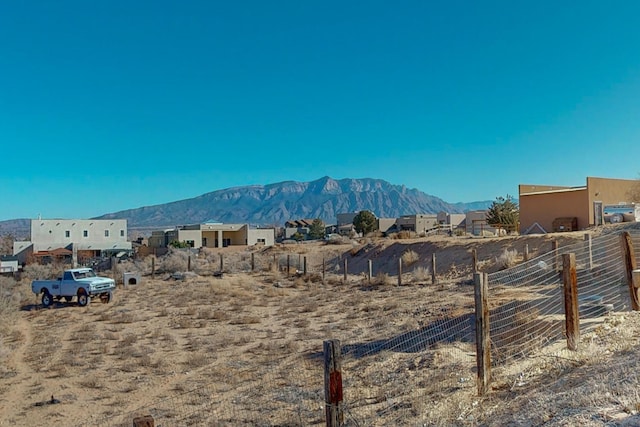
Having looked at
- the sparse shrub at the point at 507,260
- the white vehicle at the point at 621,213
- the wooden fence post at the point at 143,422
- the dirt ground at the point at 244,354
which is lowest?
the dirt ground at the point at 244,354

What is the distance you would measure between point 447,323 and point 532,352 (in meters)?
5.52

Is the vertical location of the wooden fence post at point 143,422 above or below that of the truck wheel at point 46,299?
above

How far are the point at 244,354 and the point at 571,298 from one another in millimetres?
9436

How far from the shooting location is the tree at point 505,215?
46344 mm

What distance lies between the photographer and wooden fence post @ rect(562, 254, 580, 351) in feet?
27.4

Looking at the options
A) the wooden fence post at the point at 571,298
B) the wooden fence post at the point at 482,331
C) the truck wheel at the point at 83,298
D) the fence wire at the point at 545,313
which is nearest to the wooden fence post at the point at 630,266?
the fence wire at the point at 545,313

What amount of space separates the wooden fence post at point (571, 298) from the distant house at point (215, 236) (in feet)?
231

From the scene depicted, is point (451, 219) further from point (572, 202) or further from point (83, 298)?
point (83, 298)

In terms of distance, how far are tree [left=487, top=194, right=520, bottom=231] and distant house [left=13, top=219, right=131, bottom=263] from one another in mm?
47090

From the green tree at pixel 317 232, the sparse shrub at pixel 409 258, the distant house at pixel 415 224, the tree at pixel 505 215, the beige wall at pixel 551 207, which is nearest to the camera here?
the beige wall at pixel 551 207

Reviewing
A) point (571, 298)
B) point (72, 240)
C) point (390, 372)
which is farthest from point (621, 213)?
point (72, 240)

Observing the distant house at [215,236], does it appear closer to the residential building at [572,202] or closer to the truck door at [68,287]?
the residential building at [572,202]

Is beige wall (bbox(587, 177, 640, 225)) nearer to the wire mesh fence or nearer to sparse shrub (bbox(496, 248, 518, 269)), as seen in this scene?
sparse shrub (bbox(496, 248, 518, 269))

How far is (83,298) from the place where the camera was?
25422mm
